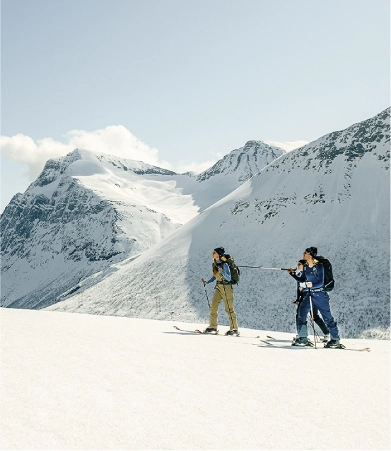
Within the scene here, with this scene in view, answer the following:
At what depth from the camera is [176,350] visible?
21.0 feet

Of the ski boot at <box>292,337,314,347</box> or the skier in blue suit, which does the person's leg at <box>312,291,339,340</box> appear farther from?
the ski boot at <box>292,337,314,347</box>

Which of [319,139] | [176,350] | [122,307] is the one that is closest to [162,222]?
[319,139]

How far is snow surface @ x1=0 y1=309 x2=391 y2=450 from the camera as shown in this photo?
3.04 m

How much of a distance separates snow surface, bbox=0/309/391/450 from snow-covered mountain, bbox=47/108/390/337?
27.7 metres

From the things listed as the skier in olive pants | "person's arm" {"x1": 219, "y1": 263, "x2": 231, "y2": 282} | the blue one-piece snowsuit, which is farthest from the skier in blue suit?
"person's arm" {"x1": 219, "y1": 263, "x2": 231, "y2": 282}

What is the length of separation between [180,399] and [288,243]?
43880 mm

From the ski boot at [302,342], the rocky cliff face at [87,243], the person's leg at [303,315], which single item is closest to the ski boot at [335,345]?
the ski boot at [302,342]

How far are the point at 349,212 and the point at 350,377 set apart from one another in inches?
1775

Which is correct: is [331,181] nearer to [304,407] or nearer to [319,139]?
[319,139]

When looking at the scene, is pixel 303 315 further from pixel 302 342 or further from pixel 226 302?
pixel 226 302

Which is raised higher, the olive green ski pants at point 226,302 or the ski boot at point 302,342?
the olive green ski pants at point 226,302

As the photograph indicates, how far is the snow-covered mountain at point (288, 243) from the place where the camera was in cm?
3619

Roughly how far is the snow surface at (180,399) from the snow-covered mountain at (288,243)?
27.7 meters

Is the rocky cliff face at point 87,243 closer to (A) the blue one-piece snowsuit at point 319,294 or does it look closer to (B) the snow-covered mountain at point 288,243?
(B) the snow-covered mountain at point 288,243
